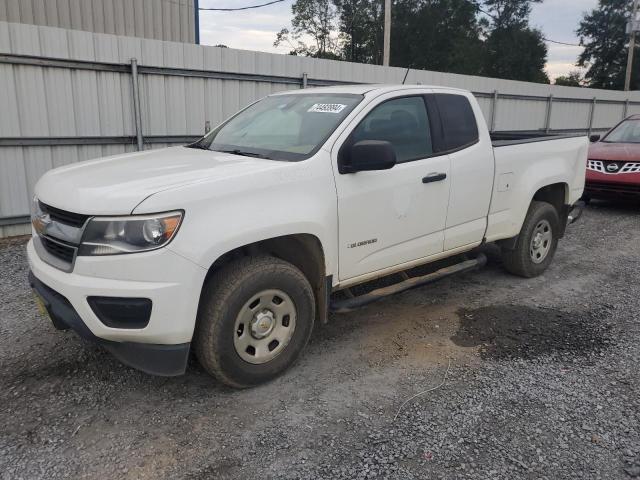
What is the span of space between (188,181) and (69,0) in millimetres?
10468

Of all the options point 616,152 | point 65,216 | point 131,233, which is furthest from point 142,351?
point 616,152

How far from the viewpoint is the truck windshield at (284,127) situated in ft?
12.3

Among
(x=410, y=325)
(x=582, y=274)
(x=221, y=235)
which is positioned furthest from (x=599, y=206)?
(x=221, y=235)

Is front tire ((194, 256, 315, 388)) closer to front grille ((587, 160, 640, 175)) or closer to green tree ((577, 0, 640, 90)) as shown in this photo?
front grille ((587, 160, 640, 175))

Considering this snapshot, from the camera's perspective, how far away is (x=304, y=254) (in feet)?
12.0

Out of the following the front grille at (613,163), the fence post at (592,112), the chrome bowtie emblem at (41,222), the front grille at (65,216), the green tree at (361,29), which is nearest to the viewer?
the front grille at (65,216)

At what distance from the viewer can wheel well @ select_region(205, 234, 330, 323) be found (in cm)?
346

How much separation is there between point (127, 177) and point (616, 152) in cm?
870

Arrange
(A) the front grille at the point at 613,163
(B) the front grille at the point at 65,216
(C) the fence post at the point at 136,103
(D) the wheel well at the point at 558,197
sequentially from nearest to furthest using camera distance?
(B) the front grille at the point at 65,216 < (D) the wheel well at the point at 558,197 < (C) the fence post at the point at 136,103 < (A) the front grille at the point at 613,163

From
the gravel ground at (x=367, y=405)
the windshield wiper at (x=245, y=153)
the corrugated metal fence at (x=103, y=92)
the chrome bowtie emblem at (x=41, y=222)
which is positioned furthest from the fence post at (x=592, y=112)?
the chrome bowtie emblem at (x=41, y=222)

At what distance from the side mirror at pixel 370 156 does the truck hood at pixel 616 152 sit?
722 centimetres

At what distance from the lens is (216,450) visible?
285cm

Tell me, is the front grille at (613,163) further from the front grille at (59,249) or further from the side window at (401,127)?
the front grille at (59,249)

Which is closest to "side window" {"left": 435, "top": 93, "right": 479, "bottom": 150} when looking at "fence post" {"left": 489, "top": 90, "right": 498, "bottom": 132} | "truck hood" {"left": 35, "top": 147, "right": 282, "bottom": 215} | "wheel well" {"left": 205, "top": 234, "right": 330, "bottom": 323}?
"wheel well" {"left": 205, "top": 234, "right": 330, "bottom": 323}
